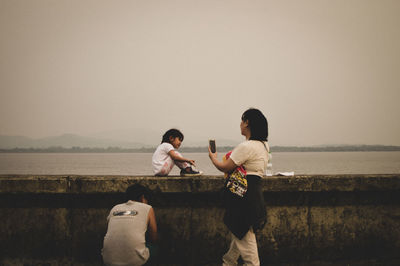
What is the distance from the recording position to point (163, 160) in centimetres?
485

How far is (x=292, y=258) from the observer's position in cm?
412

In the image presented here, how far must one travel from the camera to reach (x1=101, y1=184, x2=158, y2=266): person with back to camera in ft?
10.5

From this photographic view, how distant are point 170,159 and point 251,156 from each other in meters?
1.98

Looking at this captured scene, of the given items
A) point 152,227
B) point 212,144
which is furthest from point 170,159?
point 152,227

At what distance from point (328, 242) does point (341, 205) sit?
49 cm

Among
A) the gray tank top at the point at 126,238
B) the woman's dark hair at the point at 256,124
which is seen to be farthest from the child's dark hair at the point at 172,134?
the woman's dark hair at the point at 256,124

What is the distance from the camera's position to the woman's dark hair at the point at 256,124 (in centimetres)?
324

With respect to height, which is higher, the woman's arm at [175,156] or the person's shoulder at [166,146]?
the person's shoulder at [166,146]

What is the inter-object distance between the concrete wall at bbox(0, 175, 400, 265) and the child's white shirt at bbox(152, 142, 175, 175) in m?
0.72

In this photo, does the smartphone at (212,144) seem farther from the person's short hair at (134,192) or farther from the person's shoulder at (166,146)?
the person's shoulder at (166,146)

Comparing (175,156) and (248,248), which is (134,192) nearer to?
(248,248)

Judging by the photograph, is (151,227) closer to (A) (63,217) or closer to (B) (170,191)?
(B) (170,191)

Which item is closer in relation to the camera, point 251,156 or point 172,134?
point 251,156

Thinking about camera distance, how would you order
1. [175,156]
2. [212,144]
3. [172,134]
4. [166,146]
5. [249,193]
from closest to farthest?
[249,193] → [212,144] → [175,156] → [166,146] → [172,134]
